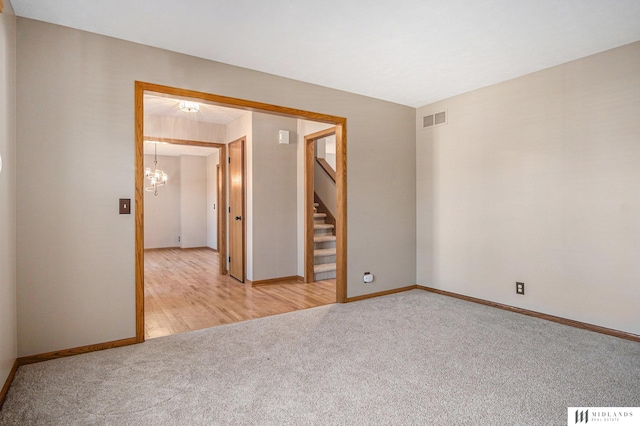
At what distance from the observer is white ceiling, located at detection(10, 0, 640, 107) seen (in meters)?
2.34

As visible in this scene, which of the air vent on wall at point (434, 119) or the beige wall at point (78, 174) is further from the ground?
the air vent on wall at point (434, 119)

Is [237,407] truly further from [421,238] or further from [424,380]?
[421,238]

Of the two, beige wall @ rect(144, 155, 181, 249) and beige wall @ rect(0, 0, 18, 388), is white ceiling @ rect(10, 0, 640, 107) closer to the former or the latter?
beige wall @ rect(0, 0, 18, 388)

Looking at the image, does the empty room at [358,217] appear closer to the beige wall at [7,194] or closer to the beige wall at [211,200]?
the beige wall at [7,194]

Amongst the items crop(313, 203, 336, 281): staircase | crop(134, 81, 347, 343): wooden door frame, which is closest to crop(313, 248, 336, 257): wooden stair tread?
crop(313, 203, 336, 281): staircase

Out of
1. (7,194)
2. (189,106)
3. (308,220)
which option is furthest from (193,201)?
(7,194)

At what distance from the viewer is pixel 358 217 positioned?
421cm

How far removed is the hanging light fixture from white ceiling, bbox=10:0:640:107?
6216 millimetres

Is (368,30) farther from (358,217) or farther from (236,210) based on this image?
(236,210)

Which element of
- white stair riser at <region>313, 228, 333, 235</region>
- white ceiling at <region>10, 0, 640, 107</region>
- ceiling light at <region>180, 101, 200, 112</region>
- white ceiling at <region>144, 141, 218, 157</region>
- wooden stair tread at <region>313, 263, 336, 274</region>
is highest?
white ceiling at <region>144, 141, 218, 157</region>

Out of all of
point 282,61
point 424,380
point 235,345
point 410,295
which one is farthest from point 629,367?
point 282,61

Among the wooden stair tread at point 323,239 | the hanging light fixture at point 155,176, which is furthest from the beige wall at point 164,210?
the wooden stair tread at point 323,239

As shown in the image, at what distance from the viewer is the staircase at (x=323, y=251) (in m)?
5.32

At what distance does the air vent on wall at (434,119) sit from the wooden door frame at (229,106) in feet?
4.10
